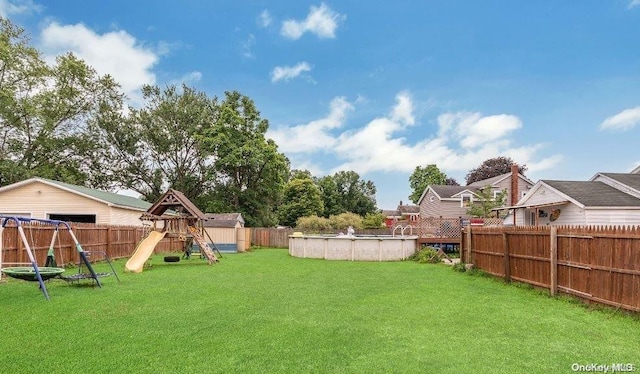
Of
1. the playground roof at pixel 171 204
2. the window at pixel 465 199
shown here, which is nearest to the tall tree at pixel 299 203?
the window at pixel 465 199

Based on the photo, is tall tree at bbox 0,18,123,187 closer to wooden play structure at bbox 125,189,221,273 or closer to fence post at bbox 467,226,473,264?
wooden play structure at bbox 125,189,221,273

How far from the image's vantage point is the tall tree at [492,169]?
169 ft

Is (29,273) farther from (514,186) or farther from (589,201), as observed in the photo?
(514,186)

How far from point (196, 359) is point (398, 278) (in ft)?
26.8

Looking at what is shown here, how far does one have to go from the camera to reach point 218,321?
6.42 metres

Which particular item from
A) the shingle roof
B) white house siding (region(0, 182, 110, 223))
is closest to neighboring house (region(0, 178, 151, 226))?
white house siding (region(0, 182, 110, 223))

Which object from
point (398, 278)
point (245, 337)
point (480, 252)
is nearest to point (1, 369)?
point (245, 337)

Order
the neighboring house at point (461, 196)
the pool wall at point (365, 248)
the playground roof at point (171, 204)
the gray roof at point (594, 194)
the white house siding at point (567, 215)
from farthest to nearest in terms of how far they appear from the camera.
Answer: the neighboring house at point (461, 196), the pool wall at point (365, 248), the white house siding at point (567, 215), the playground roof at point (171, 204), the gray roof at point (594, 194)

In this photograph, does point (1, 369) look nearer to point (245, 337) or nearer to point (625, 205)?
point (245, 337)

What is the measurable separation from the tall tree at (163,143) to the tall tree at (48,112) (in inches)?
74.2

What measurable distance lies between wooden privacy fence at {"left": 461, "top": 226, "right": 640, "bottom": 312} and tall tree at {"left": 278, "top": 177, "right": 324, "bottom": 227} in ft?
118

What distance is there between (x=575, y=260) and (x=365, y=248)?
10.9 metres

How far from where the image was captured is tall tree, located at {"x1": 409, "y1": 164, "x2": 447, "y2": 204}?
194 feet

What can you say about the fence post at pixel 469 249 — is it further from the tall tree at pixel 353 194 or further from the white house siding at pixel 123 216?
the tall tree at pixel 353 194
